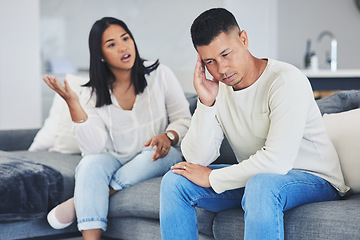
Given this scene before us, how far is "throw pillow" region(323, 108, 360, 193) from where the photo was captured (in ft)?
6.28

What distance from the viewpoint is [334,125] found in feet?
6.83

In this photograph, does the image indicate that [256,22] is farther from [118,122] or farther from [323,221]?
[323,221]

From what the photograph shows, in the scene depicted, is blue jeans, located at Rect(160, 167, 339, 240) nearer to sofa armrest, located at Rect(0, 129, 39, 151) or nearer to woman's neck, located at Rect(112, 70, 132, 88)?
woman's neck, located at Rect(112, 70, 132, 88)

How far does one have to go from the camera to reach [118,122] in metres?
2.54

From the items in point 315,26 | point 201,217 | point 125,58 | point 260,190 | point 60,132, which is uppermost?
point 315,26

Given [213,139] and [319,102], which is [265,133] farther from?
[319,102]

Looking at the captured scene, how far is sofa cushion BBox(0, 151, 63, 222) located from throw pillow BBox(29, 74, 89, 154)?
2.02 ft

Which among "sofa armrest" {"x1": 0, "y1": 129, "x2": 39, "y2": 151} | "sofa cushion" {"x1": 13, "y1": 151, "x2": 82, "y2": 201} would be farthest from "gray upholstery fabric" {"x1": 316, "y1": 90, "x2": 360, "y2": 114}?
"sofa armrest" {"x1": 0, "y1": 129, "x2": 39, "y2": 151}

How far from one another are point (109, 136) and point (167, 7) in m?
3.27

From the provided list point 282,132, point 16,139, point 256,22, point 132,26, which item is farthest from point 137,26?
point 282,132

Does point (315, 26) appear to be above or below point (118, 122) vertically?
above

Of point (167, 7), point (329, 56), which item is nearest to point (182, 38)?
point (167, 7)

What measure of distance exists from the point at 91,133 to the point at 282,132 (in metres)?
1.07

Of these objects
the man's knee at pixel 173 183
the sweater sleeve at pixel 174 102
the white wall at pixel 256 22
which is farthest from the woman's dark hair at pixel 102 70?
the white wall at pixel 256 22
